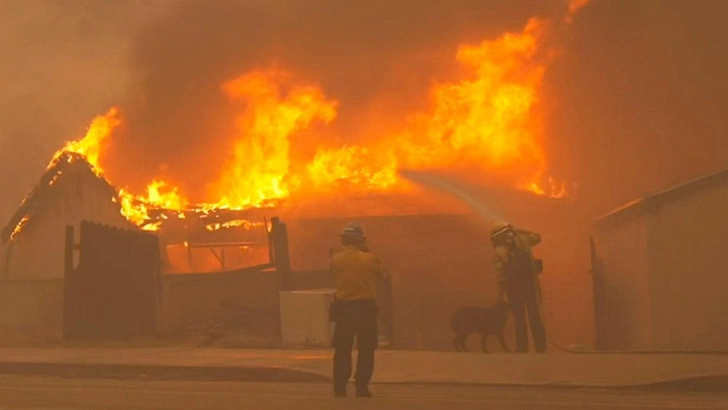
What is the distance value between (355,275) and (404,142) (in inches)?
868

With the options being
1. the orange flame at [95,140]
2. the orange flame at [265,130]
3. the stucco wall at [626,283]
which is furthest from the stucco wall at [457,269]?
the orange flame at [95,140]

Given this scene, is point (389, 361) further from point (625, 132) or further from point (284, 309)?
point (625, 132)

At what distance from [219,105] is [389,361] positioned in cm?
2119

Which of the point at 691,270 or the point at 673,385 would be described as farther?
the point at 691,270

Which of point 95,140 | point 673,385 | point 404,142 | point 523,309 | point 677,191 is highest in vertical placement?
point 95,140

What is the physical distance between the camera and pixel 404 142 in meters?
34.1

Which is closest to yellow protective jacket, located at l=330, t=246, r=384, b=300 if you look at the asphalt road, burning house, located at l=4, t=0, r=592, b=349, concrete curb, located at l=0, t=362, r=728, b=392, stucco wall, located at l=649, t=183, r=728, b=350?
the asphalt road

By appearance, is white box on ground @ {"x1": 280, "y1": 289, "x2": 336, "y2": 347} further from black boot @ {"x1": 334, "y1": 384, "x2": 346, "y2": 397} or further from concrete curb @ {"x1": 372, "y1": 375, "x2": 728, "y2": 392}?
black boot @ {"x1": 334, "y1": 384, "x2": 346, "y2": 397}

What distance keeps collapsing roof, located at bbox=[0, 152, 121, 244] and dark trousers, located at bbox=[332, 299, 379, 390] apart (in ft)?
76.4

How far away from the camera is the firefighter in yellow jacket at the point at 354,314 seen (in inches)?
475

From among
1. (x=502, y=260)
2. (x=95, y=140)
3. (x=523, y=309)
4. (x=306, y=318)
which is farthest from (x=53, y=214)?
(x=502, y=260)

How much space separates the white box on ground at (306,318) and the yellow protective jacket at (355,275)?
6.86 metres

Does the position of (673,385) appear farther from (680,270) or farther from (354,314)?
(680,270)

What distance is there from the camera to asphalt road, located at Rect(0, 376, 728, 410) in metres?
11.3
